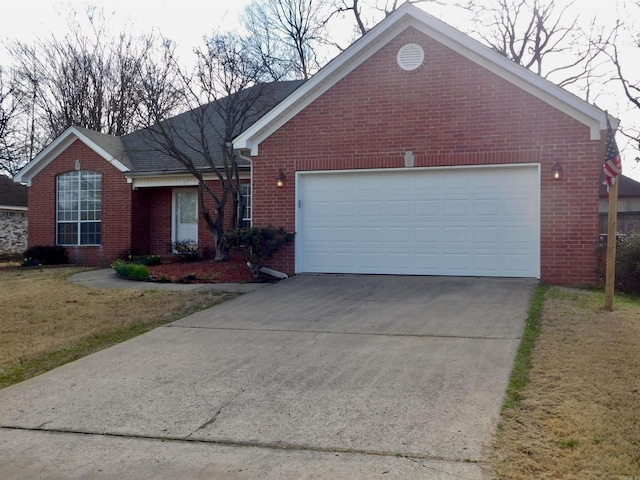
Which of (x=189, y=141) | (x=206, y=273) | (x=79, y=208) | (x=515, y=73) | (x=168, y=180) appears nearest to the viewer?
(x=515, y=73)

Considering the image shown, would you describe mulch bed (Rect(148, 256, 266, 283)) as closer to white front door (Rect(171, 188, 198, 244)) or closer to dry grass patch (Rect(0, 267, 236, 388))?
dry grass patch (Rect(0, 267, 236, 388))

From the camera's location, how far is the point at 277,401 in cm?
524

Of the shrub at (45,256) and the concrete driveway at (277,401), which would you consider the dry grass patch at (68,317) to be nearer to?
the concrete driveway at (277,401)

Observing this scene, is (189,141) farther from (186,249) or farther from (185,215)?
(186,249)

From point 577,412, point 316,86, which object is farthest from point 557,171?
point 577,412

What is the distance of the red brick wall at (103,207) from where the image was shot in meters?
18.1

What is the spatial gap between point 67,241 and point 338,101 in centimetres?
1103

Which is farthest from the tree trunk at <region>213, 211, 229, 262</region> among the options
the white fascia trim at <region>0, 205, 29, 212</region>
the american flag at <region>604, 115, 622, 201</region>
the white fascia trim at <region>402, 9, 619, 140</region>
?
the white fascia trim at <region>0, 205, 29, 212</region>

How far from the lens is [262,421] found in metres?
4.79

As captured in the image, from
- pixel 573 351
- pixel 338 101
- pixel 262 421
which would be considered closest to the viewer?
pixel 262 421

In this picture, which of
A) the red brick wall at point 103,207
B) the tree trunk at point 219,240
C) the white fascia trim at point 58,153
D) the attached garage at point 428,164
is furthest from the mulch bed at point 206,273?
the white fascia trim at point 58,153

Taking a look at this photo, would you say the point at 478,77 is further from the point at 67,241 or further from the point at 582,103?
the point at 67,241

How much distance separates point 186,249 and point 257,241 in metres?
6.18

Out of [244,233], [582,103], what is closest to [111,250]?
[244,233]
